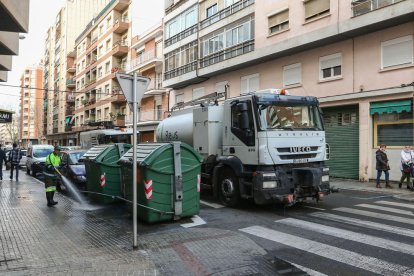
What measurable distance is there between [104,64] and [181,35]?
70.2 feet

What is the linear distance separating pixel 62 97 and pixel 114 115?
3158cm

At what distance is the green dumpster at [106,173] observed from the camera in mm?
10242

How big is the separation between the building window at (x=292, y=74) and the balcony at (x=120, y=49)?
1057 inches

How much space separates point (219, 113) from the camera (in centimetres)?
1045

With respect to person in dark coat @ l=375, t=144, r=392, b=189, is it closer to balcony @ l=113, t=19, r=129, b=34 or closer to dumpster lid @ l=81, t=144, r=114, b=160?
dumpster lid @ l=81, t=144, r=114, b=160

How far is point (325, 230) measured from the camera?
707 cm

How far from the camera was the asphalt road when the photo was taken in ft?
17.3

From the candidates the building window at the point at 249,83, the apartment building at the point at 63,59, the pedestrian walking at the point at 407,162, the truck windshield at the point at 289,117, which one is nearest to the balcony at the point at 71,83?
the apartment building at the point at 63,59

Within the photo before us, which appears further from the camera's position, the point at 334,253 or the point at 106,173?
the point at 106,173

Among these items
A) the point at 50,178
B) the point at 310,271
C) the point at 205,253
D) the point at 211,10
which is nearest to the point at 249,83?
the point at 211,10

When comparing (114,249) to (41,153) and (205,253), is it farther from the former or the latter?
(41,153)

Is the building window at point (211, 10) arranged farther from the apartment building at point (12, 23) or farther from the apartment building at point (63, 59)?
the apartment building at point (63, 59)

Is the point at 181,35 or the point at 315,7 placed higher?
the point at 181,35

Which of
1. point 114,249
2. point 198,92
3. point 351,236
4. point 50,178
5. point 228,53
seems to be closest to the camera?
point 114,249
